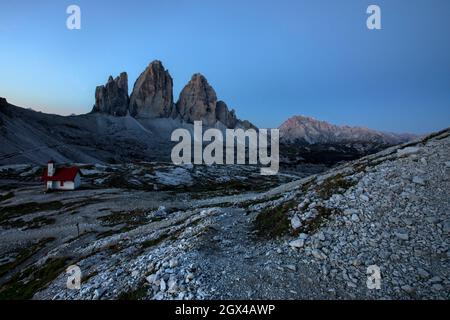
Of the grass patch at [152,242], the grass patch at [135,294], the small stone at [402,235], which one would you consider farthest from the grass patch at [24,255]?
the small stone at [402,235]

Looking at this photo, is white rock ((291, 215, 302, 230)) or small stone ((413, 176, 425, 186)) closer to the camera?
white rock ((291, 215, 302, 230))

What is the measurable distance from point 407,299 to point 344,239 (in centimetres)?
441

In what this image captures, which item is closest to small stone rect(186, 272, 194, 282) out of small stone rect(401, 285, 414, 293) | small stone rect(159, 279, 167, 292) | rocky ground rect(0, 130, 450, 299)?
rocky ground rect(0, 130, 450, 299)

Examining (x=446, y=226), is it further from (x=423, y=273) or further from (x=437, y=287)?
(x=437, y=287)

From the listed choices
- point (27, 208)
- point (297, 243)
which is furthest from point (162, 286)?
point (27, 208)

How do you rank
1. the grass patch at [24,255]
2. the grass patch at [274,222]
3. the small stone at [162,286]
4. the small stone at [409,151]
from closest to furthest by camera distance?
1. the small stone at [162,286]
2. the grass patch at [274,222]
3. the small stone at [409,151]
4. the grass patch at [24,255]

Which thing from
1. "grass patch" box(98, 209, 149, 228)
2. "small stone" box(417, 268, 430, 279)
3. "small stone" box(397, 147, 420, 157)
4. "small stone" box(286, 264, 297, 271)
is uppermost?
"small stone" box(397, 147, 420, 157)

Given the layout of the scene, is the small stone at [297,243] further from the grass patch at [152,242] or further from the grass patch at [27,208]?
the grass patch at [27,208]

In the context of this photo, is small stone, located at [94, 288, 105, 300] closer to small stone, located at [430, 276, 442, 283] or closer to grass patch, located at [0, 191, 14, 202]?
small stone, located at [430, 276, 442, 283]

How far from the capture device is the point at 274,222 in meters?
21.5

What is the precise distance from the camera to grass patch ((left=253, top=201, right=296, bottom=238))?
65.7ft

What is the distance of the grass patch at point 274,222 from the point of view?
65.7 feet

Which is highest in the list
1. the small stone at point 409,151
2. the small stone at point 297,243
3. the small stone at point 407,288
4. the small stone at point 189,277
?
the small stone at point 409,151
